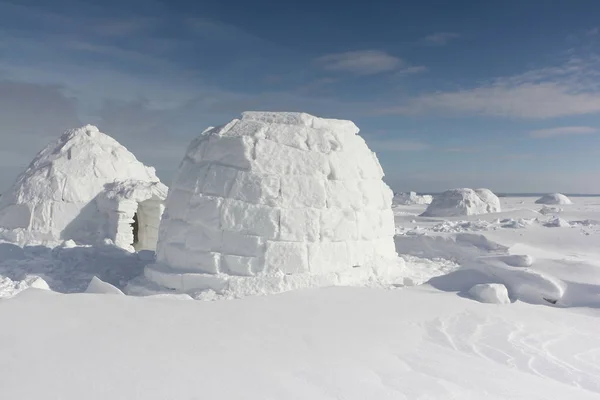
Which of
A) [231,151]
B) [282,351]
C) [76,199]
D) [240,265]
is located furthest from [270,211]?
[76,199]

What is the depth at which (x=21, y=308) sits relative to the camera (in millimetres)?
3395

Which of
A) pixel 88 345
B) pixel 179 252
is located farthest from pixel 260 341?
pixel 179 252

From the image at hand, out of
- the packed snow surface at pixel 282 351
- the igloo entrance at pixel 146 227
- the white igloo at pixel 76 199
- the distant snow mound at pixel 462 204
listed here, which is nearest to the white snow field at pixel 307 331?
the packed snow surface at pixel 282 351

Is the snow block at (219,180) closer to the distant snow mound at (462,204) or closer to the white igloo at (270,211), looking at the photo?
the white igloo at (270,211)

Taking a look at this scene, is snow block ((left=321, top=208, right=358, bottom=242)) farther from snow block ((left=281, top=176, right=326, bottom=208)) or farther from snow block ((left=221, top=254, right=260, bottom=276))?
snow block ((left=221, top=254, right=260, bottom=276))

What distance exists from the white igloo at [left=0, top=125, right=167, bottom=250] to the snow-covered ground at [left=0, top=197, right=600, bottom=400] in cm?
729

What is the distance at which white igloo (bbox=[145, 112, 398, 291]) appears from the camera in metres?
6.25

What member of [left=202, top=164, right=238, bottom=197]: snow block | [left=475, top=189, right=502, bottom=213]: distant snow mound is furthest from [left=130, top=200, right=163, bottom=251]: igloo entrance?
[left=475, top=189, right=502, bottom=213]: distant snow mound

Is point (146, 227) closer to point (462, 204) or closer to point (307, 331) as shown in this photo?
point (307, 331)

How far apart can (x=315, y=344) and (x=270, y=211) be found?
3153 mm

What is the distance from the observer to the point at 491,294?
203 inches

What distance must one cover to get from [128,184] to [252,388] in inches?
403

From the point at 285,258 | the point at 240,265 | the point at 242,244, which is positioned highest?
the point at 242,244

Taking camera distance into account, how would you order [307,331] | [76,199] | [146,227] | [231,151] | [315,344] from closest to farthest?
[315,344], [307,331], [231,151], [76,199], [146,227]
